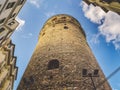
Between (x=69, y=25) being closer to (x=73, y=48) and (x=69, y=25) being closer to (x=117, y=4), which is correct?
(x=73, y=48)

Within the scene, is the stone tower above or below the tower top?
below

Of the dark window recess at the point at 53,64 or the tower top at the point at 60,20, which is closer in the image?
the dark window recess at the point at 53,64

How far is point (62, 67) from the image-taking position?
14281 millimetres

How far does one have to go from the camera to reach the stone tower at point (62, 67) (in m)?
13.3

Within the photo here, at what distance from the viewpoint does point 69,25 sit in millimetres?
19703

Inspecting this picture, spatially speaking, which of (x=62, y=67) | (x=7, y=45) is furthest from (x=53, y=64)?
(x=7, y=45)

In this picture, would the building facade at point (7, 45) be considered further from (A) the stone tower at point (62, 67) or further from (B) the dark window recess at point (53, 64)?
(B) the dark window recess at point (53, 64)

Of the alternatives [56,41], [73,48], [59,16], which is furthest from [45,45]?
[59,16]

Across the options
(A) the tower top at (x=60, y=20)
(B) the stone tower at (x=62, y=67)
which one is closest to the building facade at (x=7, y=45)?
(B) the stone tower at (x=62, y=67)

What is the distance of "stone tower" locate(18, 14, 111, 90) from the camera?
13.3 metres

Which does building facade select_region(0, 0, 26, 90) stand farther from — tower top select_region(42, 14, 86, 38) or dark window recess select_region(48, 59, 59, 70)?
tower top select_region(42, 14, 86, 38)

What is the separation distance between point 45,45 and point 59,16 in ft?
15.1

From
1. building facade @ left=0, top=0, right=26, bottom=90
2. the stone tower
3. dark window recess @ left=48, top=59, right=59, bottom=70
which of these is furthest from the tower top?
building facade @ left=0, top=0, right=26, bottom=90

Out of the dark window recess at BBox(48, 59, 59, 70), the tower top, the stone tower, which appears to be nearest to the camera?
the stone tower
